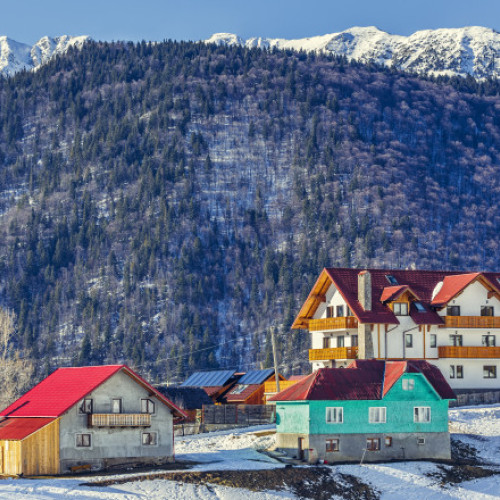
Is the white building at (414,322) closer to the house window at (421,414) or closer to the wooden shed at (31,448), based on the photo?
the house window at (421,414)

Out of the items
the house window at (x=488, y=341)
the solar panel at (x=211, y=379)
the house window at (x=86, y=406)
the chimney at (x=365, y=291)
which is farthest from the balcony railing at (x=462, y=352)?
the house window at (x=86, y=406)

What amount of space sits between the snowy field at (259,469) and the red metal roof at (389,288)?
450 inches

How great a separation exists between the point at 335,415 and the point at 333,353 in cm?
2615

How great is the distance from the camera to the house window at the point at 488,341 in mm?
117688

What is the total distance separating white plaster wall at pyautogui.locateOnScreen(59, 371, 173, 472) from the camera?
83375 millimetres

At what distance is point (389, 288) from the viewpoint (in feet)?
380

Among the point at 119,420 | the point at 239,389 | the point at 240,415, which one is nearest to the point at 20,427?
the point at 119,420

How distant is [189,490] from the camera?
253 ft

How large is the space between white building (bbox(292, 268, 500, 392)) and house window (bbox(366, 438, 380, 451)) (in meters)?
21.7

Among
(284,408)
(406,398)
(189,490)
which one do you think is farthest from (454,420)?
(189,490)

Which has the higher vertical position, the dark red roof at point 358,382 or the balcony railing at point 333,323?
the balcony railing at point 333,323

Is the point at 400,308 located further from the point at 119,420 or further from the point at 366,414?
the point at 119,420

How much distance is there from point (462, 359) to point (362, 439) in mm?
28170

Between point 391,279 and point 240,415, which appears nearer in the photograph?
Result: point 240,415
